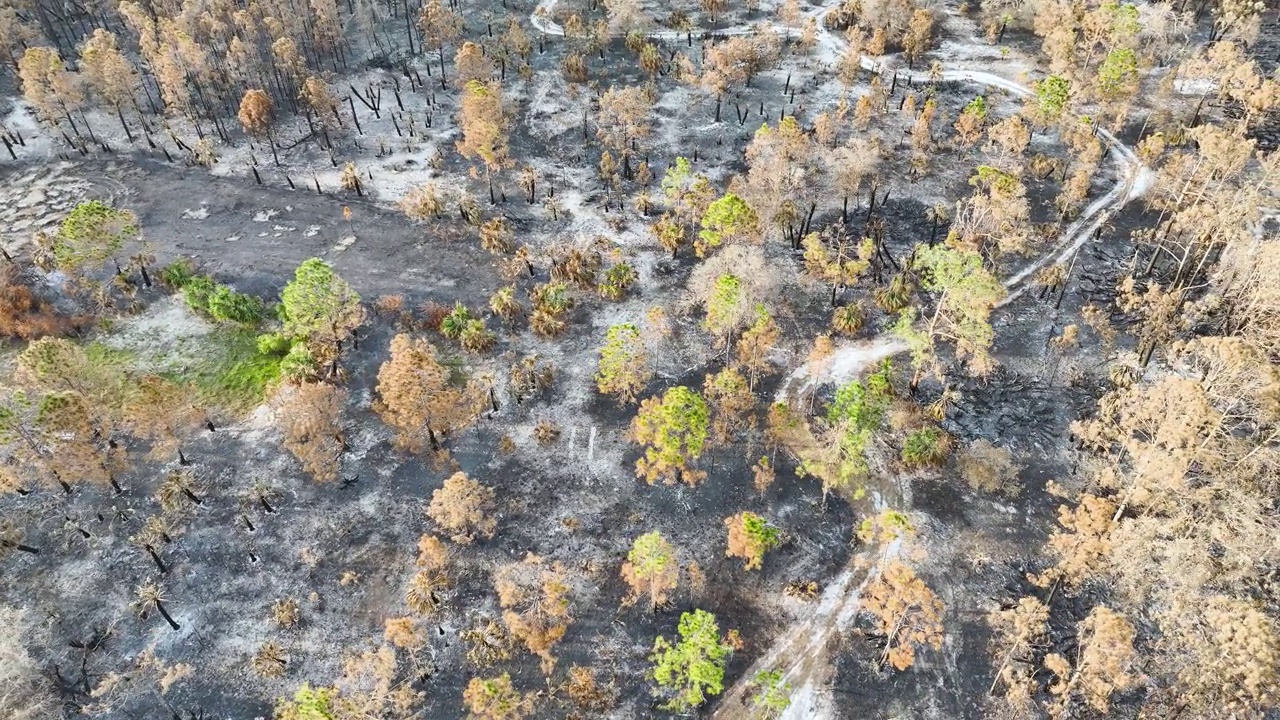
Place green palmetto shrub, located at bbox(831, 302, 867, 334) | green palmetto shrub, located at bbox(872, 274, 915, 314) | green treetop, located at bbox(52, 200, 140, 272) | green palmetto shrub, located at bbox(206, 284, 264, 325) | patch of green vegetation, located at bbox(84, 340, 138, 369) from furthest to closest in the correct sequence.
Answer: green palmetto shrub, located at bbox(872, 274, 915, 314) → green palmetto shrub, located at bbox(206, 284, 264, 325) → green palmetto shrub, located at bbox(831, 302, 867, 334) → patch of green vegetation, located at bbox(84, 340, 138, 369) → green treetop, located at bbox(52, 200, 140, 272)

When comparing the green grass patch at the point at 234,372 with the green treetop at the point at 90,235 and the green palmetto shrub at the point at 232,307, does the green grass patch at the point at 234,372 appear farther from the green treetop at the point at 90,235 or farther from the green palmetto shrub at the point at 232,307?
the green treetop at the point at 90,235

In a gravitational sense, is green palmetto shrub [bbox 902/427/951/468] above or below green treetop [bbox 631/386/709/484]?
below

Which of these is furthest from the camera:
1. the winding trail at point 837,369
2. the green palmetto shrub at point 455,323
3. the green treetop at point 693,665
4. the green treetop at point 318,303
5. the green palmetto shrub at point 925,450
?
the green palmetto shrub at point 455,323

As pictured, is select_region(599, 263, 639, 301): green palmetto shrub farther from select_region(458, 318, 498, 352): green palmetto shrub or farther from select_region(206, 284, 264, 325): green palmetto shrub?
select_region(206, 284, 264, 325): green palmetto shrub

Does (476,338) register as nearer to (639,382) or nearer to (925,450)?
(639,382)

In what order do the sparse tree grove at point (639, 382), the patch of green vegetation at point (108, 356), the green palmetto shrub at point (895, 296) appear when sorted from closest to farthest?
1. the sparse tree grove at point (639, 382)
2. the patch of green vegetation at point (108, 356)
3. the green palmetto shrub at point (895, 296)

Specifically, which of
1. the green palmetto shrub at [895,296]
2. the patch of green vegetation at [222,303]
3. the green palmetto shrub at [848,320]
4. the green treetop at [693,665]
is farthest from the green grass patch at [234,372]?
the green palmetto shrub at [895,296]

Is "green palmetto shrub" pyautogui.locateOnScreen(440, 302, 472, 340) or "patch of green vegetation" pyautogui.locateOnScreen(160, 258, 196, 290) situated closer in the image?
"green palmetto shrub" pyautogui.locateOnScreen(440, 302, 472, 340)

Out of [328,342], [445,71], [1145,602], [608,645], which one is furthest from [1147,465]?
[445,71]

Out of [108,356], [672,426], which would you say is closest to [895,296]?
[672,426]

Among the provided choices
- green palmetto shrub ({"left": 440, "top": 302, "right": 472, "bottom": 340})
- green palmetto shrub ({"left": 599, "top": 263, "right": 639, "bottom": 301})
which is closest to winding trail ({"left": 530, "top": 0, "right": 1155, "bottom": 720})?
green palmetto shrub ({"left": 599, "top": 263, "right": 639, "bottom": 301})
